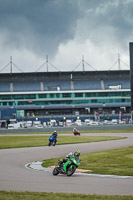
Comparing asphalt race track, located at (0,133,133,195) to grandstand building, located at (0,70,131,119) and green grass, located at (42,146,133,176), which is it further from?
grandstand building, located at (0,70,131,119)

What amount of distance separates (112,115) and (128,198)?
104m

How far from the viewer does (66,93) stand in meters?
122

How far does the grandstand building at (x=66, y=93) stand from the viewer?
400ft

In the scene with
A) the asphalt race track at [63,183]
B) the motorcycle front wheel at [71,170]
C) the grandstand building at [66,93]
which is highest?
the grandstand building at [66,93]

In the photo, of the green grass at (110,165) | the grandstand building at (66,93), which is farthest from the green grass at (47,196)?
the grandstand building at (66,93)

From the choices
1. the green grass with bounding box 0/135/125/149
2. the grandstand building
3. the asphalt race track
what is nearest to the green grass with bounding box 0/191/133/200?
the asphalt race track

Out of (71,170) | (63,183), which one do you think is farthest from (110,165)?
(63,183)

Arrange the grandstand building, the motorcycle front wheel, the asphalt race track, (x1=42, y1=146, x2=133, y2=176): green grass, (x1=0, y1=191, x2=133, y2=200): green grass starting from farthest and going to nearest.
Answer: the grandstand building
(x1=42, y1=146, x2=133, y2=176): green grass
the motorcycle front wheel
the asphalt race track
(x1=0, y1=191, x2=133, y2=200): green grass

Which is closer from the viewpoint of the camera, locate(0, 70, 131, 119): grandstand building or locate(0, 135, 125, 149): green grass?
locate(0, 135, 125, 149): green grass

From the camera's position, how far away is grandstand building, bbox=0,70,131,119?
400ft

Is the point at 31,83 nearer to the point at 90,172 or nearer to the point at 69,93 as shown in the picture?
the point at 69,93

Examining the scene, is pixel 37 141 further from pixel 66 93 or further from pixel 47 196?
pixel 66 93

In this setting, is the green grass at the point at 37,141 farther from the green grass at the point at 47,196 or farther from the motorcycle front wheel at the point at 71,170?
the green grass at the point at 47,196

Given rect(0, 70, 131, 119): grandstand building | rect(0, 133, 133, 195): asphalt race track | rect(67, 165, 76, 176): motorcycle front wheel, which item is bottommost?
rect(0, 133, 133, 195): asphalt race track
